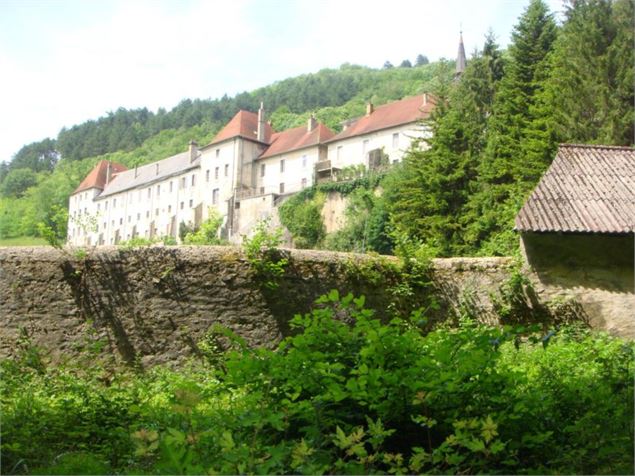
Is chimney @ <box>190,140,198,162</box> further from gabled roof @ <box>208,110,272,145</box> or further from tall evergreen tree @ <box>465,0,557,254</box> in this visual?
tall evergreen tree @ <box>465,0,557,254</box>

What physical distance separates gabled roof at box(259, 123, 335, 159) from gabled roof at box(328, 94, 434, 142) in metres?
2.07

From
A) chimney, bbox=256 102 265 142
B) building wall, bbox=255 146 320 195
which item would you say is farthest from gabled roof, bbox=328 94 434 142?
chimney, bbox=256 102 265 142

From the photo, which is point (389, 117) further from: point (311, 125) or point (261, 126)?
point (261, 126)

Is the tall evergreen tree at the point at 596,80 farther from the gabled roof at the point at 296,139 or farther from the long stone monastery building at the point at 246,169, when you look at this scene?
Result: the gabled roof at the point at 296,139

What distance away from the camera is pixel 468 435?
4.61m

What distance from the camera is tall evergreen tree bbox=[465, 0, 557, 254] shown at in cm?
2464

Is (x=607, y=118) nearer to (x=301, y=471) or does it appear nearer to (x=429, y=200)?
(x=429, y=200)

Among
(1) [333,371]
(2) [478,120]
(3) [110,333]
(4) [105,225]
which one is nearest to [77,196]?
(4) [105,225]

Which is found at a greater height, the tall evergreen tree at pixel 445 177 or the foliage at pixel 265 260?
the tall evergreen tree at pixel 445 177

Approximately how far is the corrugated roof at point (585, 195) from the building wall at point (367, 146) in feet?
125

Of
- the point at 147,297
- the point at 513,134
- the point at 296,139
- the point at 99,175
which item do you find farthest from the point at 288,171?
the point at 147,297

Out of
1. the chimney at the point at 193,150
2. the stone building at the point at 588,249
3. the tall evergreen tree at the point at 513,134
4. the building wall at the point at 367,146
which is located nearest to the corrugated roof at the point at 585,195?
the stone building at the point at 588,249

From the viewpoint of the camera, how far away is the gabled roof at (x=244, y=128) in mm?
64562

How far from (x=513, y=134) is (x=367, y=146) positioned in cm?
3025
